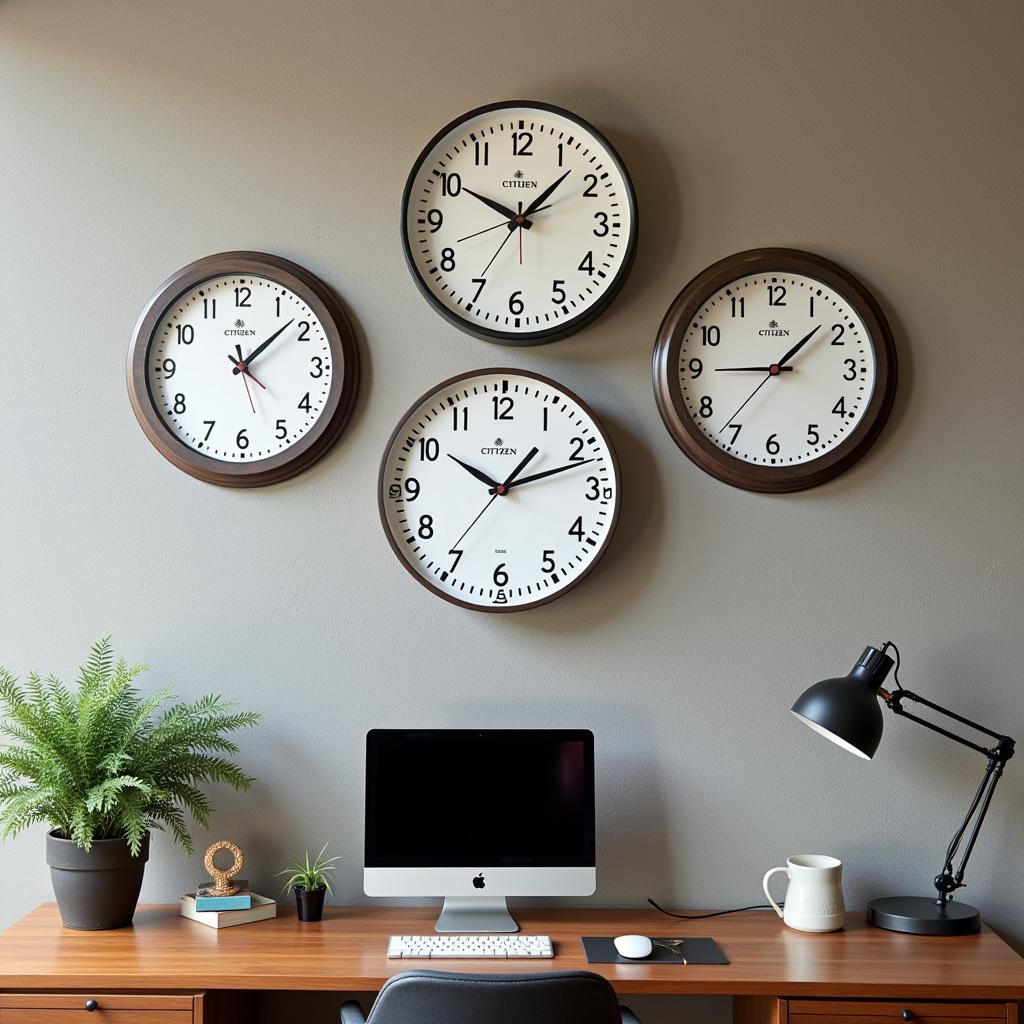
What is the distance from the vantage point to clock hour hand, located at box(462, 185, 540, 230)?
92.7 inches

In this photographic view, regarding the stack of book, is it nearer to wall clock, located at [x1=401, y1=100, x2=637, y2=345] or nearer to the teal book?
the teal book

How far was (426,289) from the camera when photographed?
2330 mm

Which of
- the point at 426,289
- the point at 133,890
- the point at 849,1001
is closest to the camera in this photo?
the point at 849,1001

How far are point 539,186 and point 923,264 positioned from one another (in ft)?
2.83

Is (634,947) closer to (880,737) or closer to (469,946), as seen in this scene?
(469,946)

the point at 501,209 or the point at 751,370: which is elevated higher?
the point at 501,209

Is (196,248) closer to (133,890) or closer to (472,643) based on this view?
(472,643)

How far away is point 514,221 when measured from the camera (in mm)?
2355

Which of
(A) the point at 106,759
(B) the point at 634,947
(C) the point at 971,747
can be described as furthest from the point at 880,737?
(A) the point at 106,759

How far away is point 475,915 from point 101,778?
79 cm

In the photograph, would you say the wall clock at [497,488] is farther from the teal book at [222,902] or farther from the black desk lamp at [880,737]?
the teal book at [222,902]

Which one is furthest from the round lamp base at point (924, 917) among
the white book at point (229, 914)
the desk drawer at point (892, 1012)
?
the white book at point (229, 914)

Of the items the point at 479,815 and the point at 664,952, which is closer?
the point at 664,952

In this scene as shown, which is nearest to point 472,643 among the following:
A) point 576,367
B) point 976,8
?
point 576,367
